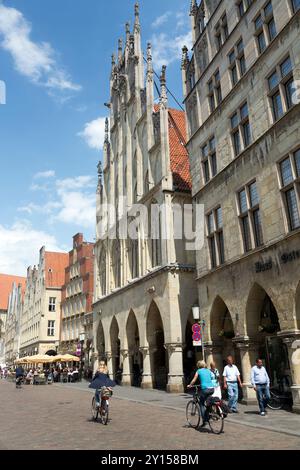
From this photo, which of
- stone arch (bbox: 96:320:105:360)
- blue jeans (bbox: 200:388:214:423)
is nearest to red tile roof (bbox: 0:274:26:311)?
stone arch (bbox: 96:320:105:360)

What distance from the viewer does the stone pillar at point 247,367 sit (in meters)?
16.9

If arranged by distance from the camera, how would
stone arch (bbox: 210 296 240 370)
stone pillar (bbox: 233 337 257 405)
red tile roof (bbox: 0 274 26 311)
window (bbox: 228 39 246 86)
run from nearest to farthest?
stone pillar (bbox: 233 337 257 405), window (bbox: 228 39 246 86), stone arch (bbox: 210 296 240 370), red tile roof (bbox: 0 274 26 311)

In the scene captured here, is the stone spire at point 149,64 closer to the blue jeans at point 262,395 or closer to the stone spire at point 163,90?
the stone spire at point 163,90

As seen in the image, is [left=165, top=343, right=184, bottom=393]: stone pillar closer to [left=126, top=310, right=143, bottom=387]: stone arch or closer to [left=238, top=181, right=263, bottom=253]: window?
[left=126, top=310, right=143, bottom=387]: stone arch

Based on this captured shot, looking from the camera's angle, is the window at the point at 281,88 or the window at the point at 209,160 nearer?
the window at the point at 281,88

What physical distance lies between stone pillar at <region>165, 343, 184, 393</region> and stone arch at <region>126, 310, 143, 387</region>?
7.13 m

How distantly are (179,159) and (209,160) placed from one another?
776cm

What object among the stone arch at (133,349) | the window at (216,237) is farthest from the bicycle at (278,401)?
the stone arch at (133,349)

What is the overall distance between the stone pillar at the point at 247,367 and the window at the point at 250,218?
3699 millimetres

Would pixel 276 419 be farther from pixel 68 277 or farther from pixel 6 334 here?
pixel 6 334

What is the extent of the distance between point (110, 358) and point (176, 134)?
18551mm

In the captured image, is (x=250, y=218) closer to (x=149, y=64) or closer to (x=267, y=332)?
(x=267, y=332)

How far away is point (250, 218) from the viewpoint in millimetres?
17312

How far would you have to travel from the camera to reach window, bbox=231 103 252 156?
18203 millimetres
